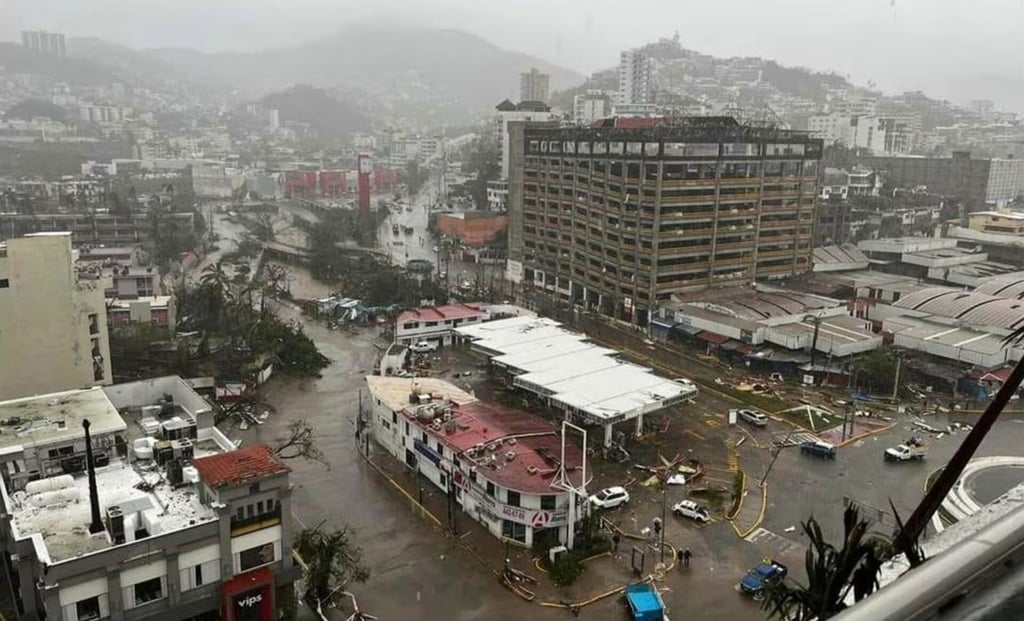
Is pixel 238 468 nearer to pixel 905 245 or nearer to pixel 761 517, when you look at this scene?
pixel 761 517

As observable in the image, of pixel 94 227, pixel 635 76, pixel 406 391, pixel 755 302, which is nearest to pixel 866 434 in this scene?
pixel 755 302

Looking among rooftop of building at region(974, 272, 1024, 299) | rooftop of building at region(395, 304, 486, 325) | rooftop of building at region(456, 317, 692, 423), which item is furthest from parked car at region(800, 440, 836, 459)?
rooftop of building at region(974, 272, 1024, 299)

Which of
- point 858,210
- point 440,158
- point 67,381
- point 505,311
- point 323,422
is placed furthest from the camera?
point 440,158

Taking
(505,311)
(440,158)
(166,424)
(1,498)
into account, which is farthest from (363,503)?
(440,158)

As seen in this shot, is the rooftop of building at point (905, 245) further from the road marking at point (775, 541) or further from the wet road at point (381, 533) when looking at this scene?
the wet road at point (381, 533)

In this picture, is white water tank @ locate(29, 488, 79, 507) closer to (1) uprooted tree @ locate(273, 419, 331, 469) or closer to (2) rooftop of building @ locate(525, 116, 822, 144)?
(1) uprooted tree @ locate(273, 419, 331, 469)

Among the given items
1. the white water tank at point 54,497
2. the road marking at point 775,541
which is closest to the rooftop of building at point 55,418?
the white water tank at point 54,497

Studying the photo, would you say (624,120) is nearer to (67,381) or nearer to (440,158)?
(67,381)
